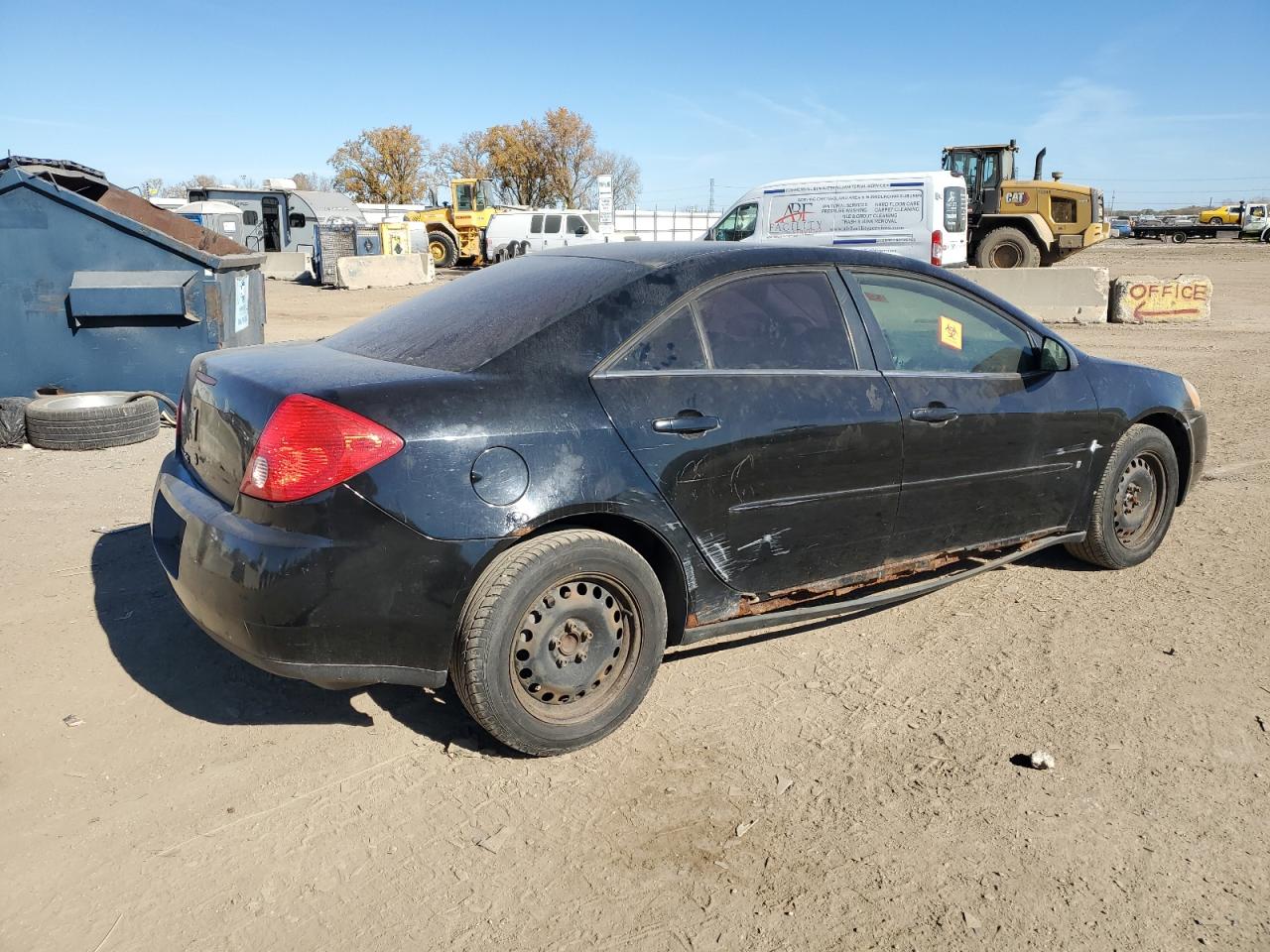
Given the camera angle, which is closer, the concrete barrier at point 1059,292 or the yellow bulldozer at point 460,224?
the concrete barrier at point 1059,292

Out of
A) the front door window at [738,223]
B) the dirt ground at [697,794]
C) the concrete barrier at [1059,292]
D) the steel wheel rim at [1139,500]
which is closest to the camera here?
the dirt ground at [697,794]

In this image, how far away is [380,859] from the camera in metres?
2.61

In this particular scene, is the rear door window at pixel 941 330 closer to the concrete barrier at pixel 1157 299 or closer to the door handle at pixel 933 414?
the door handle at pixel 933 414

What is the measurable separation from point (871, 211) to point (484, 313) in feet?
56.7

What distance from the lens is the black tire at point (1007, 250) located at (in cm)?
2312

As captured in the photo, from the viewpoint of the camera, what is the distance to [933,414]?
380cm

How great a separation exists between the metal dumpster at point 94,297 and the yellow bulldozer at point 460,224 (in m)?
28.1

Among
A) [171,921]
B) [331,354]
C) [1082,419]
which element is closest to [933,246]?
[1082,419]

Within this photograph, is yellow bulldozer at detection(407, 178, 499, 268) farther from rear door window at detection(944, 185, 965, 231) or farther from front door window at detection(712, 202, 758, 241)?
rear door window at detection(944, 185, 965, 231)

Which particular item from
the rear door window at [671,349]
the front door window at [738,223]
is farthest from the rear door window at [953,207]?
the rear door window at [671,349]

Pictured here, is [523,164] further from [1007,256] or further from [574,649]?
[574,649]

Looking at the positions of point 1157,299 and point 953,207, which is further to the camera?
point 953,207

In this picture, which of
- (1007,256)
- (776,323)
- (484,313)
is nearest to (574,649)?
(484,313)

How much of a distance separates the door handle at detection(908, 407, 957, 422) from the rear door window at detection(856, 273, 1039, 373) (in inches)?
6.8
